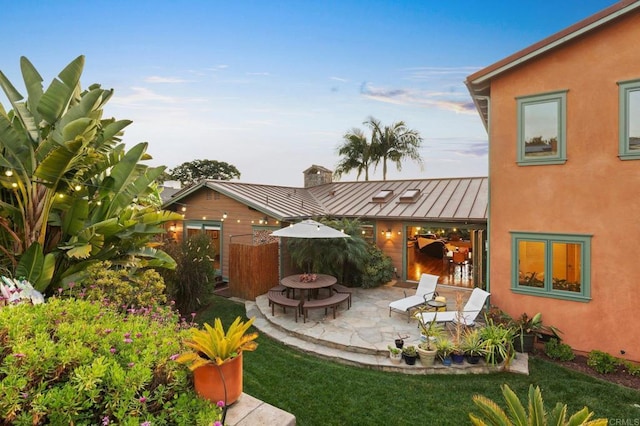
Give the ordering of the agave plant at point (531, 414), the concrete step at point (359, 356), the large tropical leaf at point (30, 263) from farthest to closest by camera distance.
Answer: the concrete step at point (359, 356) → the large tropical leaf at point (30, 263) → the agave plant at point (531, 414)

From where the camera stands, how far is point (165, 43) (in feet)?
39.4

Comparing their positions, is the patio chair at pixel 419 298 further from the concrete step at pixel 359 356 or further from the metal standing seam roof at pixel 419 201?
the metal standing seam roof at pixel 419 201

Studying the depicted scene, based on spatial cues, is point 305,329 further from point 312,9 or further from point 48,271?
point 312,9

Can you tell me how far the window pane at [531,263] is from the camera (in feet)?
24.7

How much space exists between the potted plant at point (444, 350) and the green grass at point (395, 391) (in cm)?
31

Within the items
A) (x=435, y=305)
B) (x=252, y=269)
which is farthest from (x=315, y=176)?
(x=435, y=305)

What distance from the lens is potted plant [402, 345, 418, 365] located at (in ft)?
21.0

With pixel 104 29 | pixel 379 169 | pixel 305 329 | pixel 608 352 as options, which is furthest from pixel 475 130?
pixel 104 29

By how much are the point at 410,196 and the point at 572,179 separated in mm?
6587

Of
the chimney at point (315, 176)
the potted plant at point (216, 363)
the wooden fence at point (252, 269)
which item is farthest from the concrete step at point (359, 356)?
the chimney at point (315, 176)

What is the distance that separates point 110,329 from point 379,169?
2632 centimetres

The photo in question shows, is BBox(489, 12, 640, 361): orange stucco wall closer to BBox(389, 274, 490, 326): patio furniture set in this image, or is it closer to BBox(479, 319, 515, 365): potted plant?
BBox(389, 274, 490, 326): patio furniture set

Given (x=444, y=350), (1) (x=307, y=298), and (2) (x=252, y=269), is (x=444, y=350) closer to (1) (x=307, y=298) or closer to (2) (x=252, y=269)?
(1) (x=307, y=298)

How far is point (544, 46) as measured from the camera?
7148mm
